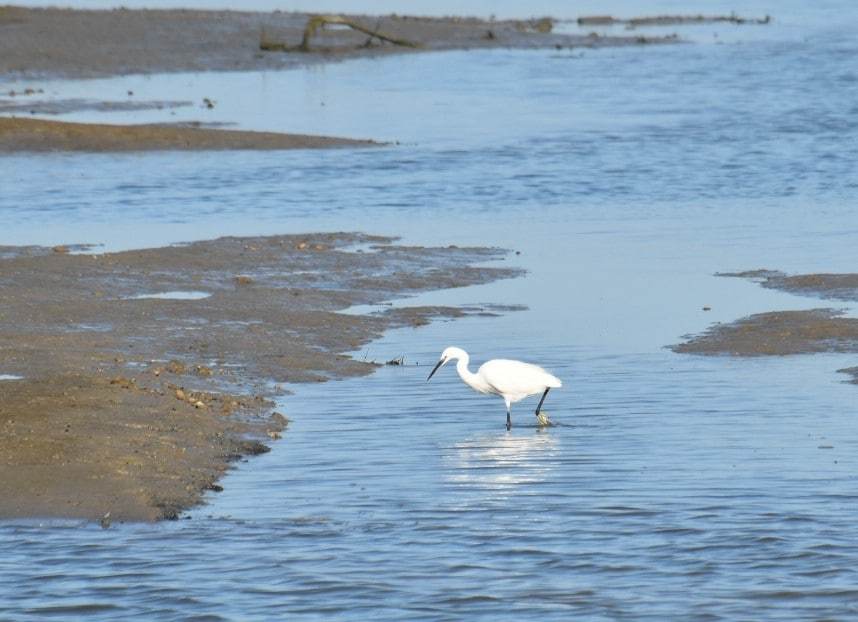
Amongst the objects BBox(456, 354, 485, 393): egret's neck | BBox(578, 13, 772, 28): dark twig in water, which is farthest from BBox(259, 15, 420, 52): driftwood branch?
BBox(456, 354, 485, 393): egret's neck

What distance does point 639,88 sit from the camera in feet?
133

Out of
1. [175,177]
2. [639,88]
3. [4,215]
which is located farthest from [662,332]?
[639,88]

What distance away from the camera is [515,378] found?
1229 centimetres

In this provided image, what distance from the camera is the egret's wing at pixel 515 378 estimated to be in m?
12.3

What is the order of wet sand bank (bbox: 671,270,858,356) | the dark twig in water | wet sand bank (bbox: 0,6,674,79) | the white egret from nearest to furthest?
the white egret < wet sand bank (bbox: 671,270,858,356) < wet sand bank (bbox: 0,6,674,79) < the dark twig in water

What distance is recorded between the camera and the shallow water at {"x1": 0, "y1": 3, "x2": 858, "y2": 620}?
8586 mm

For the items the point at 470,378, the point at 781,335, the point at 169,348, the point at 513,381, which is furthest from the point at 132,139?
the point at 513,381

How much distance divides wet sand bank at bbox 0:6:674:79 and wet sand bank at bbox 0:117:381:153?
1127cm

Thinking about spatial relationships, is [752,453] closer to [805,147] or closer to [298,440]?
[298,440]

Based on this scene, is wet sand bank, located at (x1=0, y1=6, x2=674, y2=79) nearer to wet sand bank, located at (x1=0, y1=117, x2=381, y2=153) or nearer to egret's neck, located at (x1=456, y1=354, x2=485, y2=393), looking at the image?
wet sand bank, located at (x1=0, y1=117, x2=381, y2=153)

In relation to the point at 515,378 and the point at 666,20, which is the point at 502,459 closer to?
the point at 515,378

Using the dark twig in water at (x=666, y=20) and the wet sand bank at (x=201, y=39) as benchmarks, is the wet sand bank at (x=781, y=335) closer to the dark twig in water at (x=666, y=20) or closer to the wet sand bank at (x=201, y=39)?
the wet sand bank at (x=201, y=39)

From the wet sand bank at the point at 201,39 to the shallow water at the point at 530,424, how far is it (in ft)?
52.5

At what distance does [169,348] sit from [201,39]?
36.3 m
